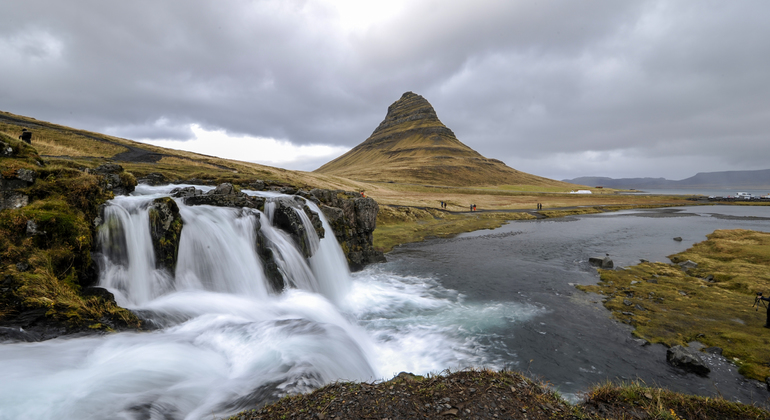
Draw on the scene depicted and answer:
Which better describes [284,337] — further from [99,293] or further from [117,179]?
[117,179]

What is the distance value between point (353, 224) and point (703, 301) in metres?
25.4

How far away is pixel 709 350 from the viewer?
473 inches

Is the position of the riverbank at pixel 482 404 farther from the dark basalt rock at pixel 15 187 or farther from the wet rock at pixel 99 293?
the dark basalt rock at pixel 15 187

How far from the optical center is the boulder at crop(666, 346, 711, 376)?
10641mm

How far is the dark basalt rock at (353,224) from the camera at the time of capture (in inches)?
1079

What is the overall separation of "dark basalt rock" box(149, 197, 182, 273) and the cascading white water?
0.31 metres

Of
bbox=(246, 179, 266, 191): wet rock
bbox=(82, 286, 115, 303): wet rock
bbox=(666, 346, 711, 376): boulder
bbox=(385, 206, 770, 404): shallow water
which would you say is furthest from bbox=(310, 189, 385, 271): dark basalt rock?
bbox=(666, 346, 711, 376): boulder

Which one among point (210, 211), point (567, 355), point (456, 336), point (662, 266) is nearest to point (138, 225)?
point (210, 211)

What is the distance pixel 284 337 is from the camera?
11.0 m

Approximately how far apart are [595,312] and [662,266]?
14.6 meters

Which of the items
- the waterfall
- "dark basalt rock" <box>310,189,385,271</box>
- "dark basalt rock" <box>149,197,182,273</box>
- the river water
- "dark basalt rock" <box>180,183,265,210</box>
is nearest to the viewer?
the river water

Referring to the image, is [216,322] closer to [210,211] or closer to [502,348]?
[210,211]

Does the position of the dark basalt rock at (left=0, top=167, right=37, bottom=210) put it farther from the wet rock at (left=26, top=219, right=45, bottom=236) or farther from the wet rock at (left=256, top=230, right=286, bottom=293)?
the wet rock at (left=256, top=230, right=286, bottom=293)

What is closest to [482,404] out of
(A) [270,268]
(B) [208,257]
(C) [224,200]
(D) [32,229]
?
(A) [270,268]
